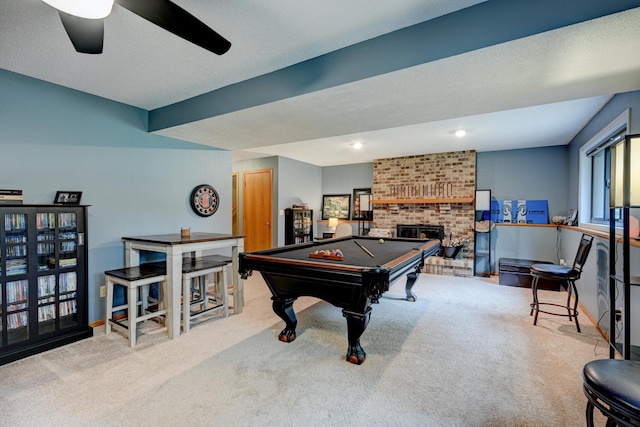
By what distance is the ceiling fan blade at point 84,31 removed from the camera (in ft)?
4.84

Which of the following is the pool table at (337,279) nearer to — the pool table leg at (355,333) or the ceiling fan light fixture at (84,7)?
the pool table leg at (355,333)

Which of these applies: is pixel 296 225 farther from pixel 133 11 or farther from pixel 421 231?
pixel 133 11

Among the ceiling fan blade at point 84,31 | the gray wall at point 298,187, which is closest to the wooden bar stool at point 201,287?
the ceiling fan blade at point 84,31

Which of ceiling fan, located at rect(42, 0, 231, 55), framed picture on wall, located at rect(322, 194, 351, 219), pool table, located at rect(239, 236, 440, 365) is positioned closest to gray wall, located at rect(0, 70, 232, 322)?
ceiling fan, located at rect(42, 0, 231, 55)

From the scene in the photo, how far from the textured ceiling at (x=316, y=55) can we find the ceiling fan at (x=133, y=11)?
0.94 ft

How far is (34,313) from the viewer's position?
2.49 metres

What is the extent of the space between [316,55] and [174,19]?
44.4 inches

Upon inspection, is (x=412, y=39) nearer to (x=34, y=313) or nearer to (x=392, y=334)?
(x=392, y=334)

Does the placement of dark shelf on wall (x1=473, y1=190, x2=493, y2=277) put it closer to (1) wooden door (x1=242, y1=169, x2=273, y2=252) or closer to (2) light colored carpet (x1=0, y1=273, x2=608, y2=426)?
(2) light colored carpet (x1=0, y1=273, x2=608, y2=426)

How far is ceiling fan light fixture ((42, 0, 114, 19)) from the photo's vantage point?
1.28 m

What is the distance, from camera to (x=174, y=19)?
1422mm

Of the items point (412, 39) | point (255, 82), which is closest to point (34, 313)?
point (255, 82)

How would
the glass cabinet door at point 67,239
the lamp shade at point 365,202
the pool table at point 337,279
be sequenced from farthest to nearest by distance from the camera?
the lamp shade at point 365,202
the glass cabinet door at point 67,239
the pool table at point 337,279

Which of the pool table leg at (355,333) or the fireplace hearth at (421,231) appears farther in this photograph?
the fireplace hearth at (421,231)
